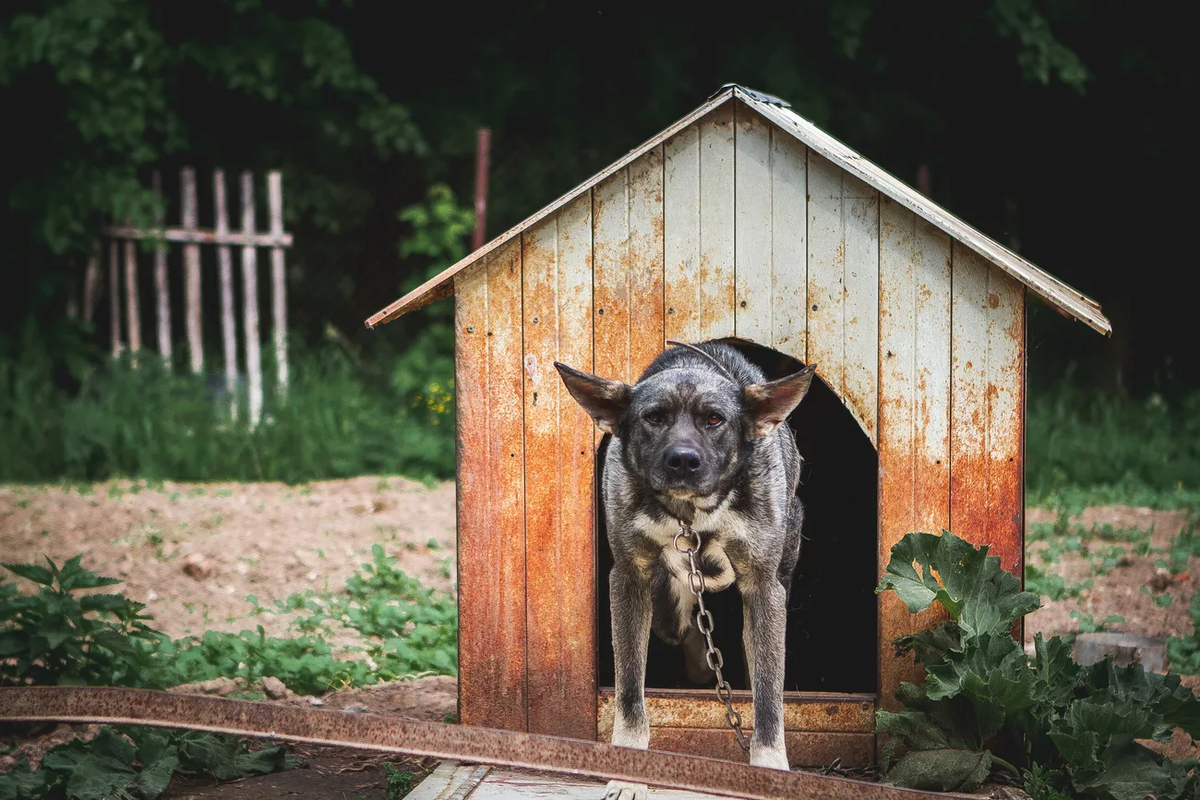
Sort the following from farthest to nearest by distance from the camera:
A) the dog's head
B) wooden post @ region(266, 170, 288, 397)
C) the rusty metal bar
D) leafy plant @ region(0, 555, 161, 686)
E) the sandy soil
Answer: wooden post @ region(266, 170, 288, 397) → the sandy soil → leafy plant @ region(0, 555, 161, 686) → the dog's head → the rusty metal bar

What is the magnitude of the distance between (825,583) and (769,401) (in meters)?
2.57

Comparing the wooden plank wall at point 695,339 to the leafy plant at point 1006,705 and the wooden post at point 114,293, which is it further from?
the wooden post at point 114,293

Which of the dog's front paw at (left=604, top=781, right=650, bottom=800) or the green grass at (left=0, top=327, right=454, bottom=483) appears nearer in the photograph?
→ the dog's front paw at (left=604, top=781, right=650, bottom=800)

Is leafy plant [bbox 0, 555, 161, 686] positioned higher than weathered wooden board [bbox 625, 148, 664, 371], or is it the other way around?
weathered wooden board [bbox 625, 148, 664, 371]

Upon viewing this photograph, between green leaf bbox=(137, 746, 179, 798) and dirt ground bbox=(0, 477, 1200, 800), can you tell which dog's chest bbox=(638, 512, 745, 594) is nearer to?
dirt ground bbox=(0, 477, 1200, 800)

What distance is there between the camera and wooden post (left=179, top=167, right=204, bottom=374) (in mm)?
10031

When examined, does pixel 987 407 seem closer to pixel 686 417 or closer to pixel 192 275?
pixel 686 417

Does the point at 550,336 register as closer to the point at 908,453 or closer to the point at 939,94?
the point at 908,453

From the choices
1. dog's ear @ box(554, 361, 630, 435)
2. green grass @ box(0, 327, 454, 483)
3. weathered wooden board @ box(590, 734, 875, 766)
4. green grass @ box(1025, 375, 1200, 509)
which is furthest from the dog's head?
green grass @ box(0, 327, 454, 483)

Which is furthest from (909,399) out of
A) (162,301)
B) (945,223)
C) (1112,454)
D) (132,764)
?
(162,301)

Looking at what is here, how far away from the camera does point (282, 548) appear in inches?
281

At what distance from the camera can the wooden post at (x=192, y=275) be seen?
395 inches

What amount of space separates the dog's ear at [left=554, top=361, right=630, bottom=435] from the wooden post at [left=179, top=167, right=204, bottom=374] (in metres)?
7.11

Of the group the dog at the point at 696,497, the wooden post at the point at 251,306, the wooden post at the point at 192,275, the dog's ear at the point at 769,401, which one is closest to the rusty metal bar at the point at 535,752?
the dog at the point at 696,497
